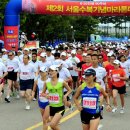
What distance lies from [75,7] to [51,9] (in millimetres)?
1353

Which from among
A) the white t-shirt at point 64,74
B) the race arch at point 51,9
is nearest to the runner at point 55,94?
the white t-shirt at point 64,74

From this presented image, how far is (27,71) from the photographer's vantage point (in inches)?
523

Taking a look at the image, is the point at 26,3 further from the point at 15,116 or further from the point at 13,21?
the point at 15,116

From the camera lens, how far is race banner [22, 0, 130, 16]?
23.7m

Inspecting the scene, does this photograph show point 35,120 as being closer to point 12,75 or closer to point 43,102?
point 43,102

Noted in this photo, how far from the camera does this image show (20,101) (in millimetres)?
14461

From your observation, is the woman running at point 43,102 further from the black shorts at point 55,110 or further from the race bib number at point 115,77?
the race bib number at point 115,77

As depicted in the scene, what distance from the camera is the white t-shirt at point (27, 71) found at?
1329cm

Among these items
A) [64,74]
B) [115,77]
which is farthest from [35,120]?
[115,77]

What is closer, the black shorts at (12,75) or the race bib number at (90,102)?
the race bib number at (90,102)

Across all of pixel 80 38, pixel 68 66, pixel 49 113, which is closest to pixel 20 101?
pixel 68 66

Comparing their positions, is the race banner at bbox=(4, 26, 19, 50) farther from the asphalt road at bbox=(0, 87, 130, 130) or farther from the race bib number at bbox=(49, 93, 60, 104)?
the race bib number at bbox=(49, 93, 60, 104)

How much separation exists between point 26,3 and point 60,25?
23186 millimetres

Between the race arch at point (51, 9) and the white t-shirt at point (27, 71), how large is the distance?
10.9 metres
